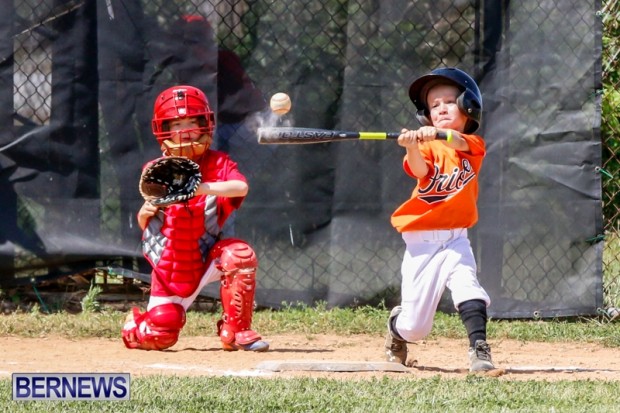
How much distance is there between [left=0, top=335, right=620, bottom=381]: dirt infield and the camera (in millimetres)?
5434

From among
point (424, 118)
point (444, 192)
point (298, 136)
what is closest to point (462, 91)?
point (424, 118)

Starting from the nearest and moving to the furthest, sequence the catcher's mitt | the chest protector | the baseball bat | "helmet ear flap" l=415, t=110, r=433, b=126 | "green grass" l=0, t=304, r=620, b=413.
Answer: "green grass" l=0, t=304, r=620, b=413, the baseball bat, "helmet ear flap" l=415, t=110, r=433, b=126, the catcher's mitt, the chest protector

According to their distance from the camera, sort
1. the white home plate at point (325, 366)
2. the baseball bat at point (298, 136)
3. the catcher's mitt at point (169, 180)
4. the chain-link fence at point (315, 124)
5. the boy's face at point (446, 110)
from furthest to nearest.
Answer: the chain-link fence at point (315, 124) → the catcher's mitt at point (169, 180) → the boy's face at point (446, 110) → the baseball bat at point (298, 136) → the white home plate at point (325, 366)

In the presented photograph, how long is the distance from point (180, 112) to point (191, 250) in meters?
0.74

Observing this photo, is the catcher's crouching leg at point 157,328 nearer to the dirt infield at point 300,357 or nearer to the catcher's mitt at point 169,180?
the dirt infield at point 300,357

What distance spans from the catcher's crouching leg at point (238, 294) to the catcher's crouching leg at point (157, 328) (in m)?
0.25

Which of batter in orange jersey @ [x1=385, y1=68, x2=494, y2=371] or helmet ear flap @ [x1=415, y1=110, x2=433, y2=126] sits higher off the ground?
helmet ear flap @ [x1=415, y1=110, x2=433, y2=126]

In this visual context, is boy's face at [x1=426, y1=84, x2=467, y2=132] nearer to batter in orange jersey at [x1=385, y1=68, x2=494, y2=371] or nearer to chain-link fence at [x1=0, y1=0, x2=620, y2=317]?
batter in orange jersey at [x1=385, y1=68, x2=494, y2=371]

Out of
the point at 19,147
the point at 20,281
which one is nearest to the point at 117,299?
the point at 20,281

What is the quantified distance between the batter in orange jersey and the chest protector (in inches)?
45.2

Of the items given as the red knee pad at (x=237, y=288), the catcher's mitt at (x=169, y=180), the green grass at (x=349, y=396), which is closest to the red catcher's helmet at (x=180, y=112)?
the catcher's mitt at (x=169, y=180)

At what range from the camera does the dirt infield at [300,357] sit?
5.43 m

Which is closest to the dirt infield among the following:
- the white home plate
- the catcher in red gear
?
the white home plate

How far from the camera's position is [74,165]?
7371 millimetres
